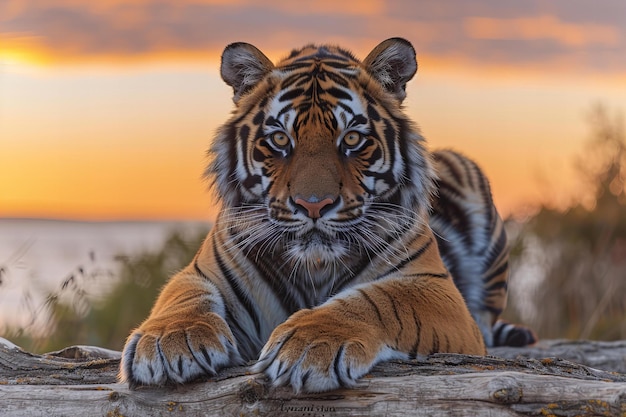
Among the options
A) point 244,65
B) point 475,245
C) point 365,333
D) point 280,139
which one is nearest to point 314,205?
Answer: point 280,139

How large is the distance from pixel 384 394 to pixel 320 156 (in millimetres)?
858

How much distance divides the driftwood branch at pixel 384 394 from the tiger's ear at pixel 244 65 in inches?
48.5

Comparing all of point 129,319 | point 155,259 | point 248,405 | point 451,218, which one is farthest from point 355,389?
point 155,259

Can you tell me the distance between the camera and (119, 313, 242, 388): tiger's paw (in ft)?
8.73

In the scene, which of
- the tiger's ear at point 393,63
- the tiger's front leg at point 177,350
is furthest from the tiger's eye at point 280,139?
the tiger's front leg at point 177,350

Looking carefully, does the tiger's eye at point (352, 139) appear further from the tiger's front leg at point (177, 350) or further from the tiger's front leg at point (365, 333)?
the tiger's front leg at point (177, 350)

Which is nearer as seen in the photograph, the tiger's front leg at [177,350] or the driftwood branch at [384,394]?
the driftwood branch at [384,394]

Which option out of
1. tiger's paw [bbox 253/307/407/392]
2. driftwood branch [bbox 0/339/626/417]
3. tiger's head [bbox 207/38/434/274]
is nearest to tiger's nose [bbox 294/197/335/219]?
tiger's head [bbox 207/38/434/274]

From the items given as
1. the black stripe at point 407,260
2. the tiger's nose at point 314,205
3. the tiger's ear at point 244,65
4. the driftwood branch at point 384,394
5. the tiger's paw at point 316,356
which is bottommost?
the driftwood branch at point 384,394

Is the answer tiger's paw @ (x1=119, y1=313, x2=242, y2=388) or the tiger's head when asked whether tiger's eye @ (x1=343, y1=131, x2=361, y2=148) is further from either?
tiger's paw @ (x1=119, y1=313, x2=242, y2=388)

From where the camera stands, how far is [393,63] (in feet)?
11.2

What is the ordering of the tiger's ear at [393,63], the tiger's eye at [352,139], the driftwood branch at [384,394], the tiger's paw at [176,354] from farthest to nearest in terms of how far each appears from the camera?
the tiger's ear at [393,63] → the tiger's eye at [352,139] → the tiger's paw at [176,354] → the driftwood branch at [384,394]

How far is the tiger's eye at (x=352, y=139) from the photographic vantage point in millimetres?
3061

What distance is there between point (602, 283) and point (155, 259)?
474 cm
